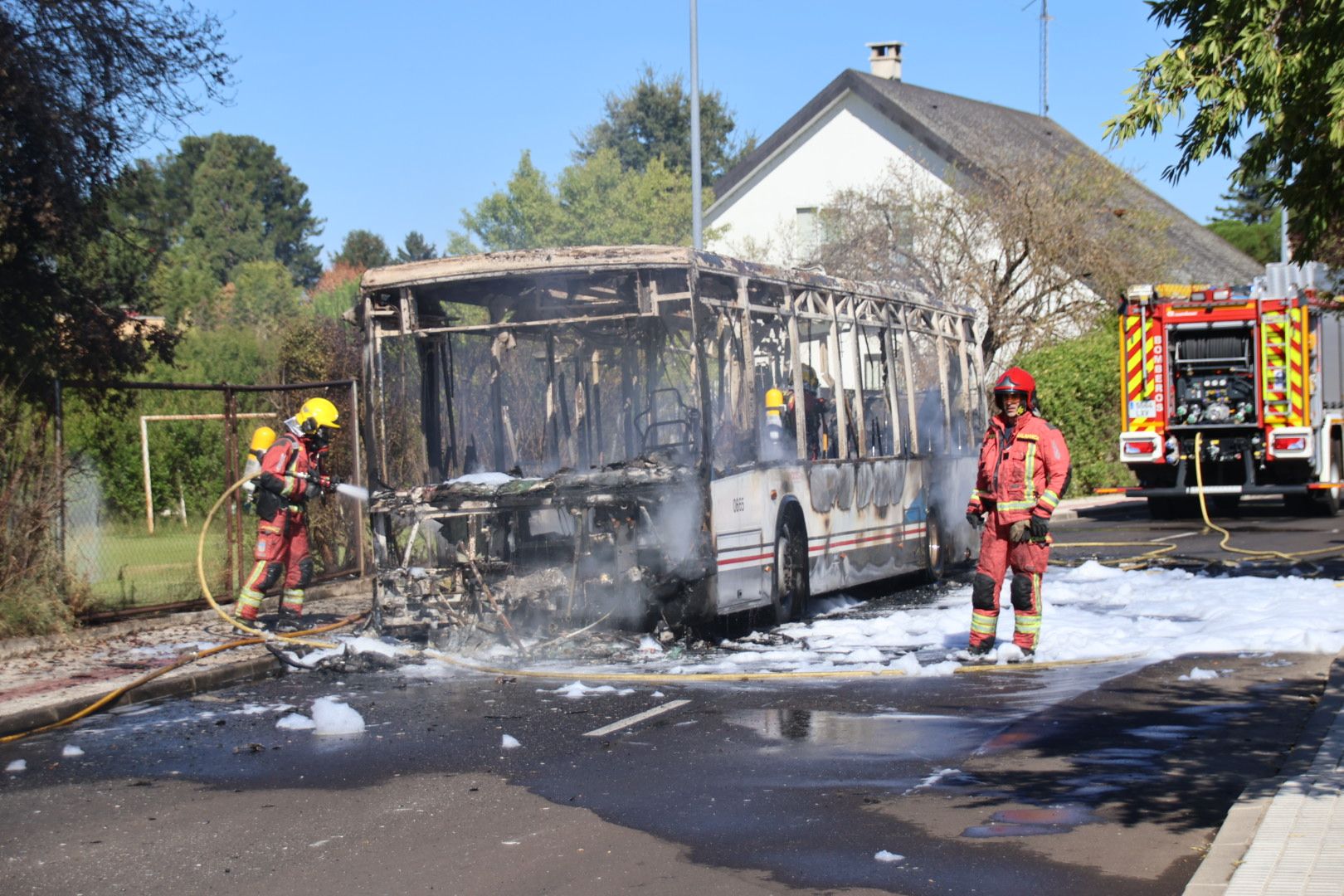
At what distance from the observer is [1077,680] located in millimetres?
9844

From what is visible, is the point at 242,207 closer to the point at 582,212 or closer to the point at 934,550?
the point at 582,212

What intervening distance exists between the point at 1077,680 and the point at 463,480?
186 inches

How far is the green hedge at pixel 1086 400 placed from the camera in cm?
2845

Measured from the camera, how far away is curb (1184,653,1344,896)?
5320mm

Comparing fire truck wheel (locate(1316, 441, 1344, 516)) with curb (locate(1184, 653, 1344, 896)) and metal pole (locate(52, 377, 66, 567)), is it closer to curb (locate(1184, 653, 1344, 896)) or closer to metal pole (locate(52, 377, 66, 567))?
curb (locate(1184, 653, 1344, 896))

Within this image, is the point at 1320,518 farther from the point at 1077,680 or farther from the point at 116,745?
the point at 116,745

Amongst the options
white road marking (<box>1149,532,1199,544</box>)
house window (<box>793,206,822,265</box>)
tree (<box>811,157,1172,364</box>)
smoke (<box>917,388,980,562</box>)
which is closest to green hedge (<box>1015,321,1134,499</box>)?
tree (<box>811,157,1172,364</box>)

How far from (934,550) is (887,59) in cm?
3559

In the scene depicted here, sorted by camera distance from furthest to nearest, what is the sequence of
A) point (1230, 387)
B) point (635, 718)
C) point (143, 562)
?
point (1230, 387) → point (143, 562) → point (635, 718)

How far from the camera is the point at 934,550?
55.5 ft

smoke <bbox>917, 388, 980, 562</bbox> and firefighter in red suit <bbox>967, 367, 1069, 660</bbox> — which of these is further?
smoke <bbox>917, 388, 980, 562</bbox>

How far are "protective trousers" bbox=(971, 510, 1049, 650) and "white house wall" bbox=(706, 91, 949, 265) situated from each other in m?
30.7

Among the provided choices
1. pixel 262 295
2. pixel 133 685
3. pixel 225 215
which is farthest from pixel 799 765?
pixel 225 215

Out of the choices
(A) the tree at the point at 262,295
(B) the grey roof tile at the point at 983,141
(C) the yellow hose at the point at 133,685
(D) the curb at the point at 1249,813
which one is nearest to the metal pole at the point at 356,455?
(C) the yellow hose at the point at 133,685
